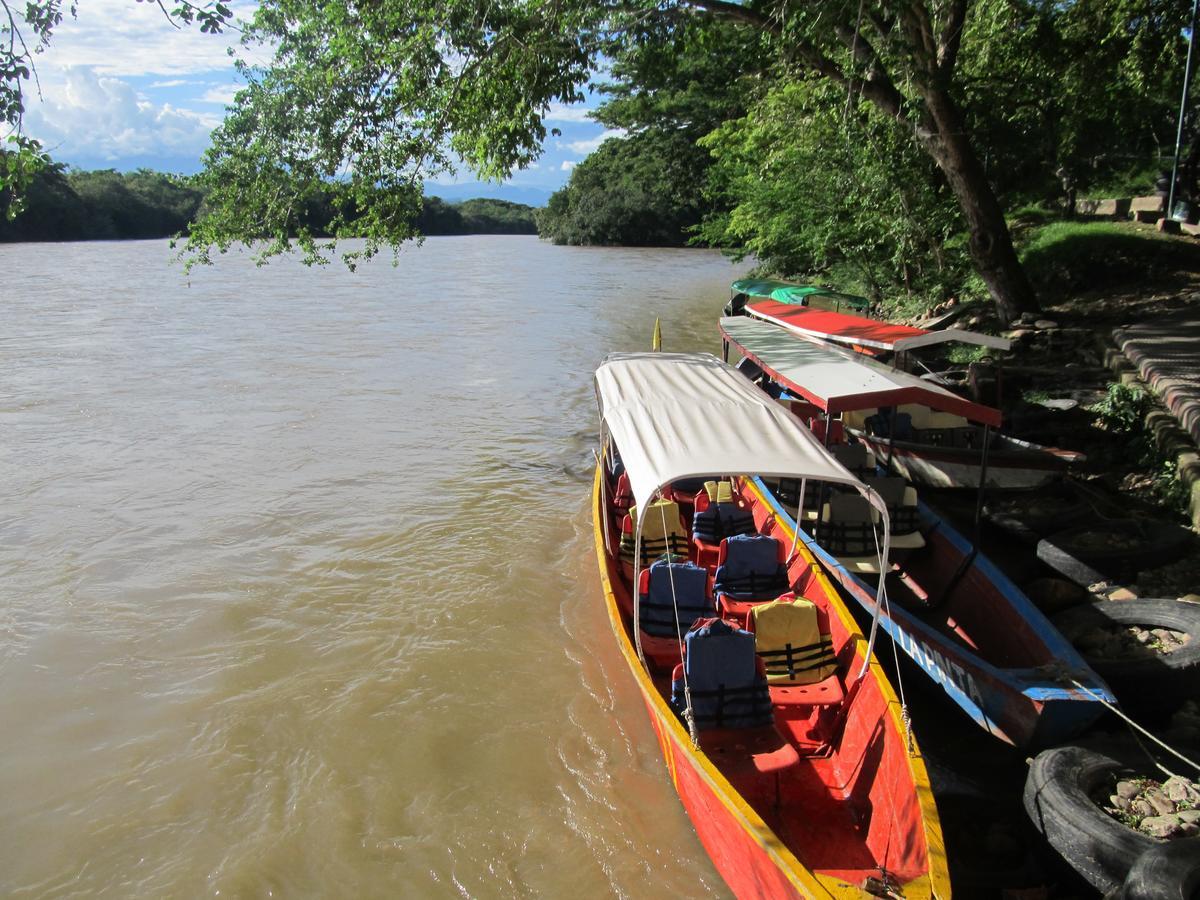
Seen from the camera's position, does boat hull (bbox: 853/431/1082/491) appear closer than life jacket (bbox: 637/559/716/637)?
No

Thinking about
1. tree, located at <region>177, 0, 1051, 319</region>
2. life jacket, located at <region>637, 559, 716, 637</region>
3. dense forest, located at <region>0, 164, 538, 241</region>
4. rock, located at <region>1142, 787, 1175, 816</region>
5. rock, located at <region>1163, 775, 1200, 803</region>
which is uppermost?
dense forest, located at <region>0, 164, 538, 241</region>

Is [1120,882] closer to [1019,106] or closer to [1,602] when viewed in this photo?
[1,602]

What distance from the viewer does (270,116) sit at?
10711 millimetres

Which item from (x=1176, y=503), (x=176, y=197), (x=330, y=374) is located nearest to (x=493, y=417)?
(x=330, y=374)

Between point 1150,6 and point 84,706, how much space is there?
19.7 metres

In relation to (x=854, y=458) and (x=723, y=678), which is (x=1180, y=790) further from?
(x=854, y=458)

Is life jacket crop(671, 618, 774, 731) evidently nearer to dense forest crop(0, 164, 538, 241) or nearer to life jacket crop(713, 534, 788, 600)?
life jacket crop(713, 534, 788, 600)

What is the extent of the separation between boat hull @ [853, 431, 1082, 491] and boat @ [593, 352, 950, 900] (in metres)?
3.01

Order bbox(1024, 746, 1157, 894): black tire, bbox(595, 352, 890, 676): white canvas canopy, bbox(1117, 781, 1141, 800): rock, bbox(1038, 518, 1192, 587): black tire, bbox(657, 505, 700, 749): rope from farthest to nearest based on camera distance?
bbox(1038, 518, 1192, 587): black tire < bbox(595, 352, 890, 676): white canvas canopy < bbox(657, 505, 700, 749): rope < bbox(1117, 781, 1141, 800): rock < bbox(1024, 746, 1157, 894): black tire

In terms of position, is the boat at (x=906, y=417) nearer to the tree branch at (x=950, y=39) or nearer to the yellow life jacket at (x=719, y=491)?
the yellow life jacket at (x=719, y=491)

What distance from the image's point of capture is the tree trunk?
13.8m

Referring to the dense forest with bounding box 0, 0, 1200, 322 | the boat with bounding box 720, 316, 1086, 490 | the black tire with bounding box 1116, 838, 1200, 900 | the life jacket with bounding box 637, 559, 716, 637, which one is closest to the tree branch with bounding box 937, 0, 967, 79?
the dense forest with bounding box 0, 0, 1200, 322

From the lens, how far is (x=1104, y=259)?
16.7 meters

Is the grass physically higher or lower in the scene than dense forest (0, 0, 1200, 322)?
lower
